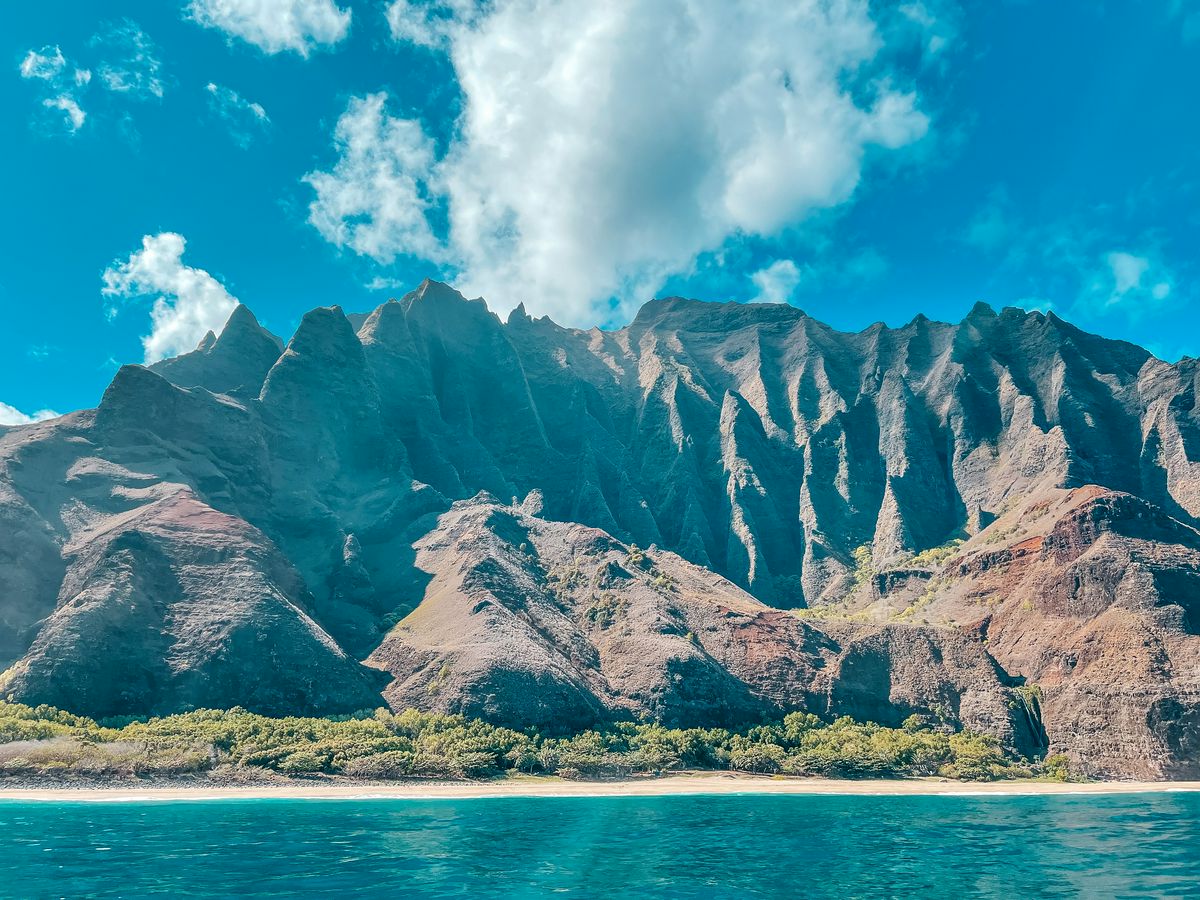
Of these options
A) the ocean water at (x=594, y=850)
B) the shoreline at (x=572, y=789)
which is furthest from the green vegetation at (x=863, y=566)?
the ocean water at (x=594, y=850)

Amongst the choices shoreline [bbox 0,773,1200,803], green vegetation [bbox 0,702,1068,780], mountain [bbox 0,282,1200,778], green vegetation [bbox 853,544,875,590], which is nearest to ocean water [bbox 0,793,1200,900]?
shoreline [bbox 0,773,1200,803]

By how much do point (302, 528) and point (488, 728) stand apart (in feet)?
236

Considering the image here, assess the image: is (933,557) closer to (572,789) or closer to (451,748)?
(572,789)

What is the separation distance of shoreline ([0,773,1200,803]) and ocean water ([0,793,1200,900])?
4.50 m

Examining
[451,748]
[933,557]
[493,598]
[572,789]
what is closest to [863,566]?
[933,557]

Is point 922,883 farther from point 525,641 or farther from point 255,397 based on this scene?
point 255,397

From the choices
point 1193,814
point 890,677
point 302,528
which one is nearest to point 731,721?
point 890,677

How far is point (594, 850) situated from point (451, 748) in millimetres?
44817

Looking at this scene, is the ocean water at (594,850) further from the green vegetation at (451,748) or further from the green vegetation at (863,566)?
the green vegetation at (863,566)

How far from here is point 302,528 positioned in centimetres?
15438

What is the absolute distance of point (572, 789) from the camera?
280 feet

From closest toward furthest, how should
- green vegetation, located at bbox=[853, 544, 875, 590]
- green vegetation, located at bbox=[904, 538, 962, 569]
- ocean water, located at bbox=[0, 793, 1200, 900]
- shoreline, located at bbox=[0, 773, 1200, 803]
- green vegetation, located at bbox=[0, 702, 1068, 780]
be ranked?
ocean water, located at bbox=[0, 793, 1200, 900]
shoreline, located at bbox=[0, 773, 1200, 803]
green vegetation, located at bbox=[0, 702, 1068, 780]
green vegetation, located at bbox=[904, 538, 962, 569]
green vegetation, located at bbox=[853, 544, 875, 590]

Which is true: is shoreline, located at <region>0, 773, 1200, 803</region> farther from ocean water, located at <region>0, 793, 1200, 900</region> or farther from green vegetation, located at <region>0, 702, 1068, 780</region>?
ocean water, located at <region>0, 793, 1200, 900</region>

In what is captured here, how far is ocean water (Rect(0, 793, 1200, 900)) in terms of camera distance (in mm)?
41469
